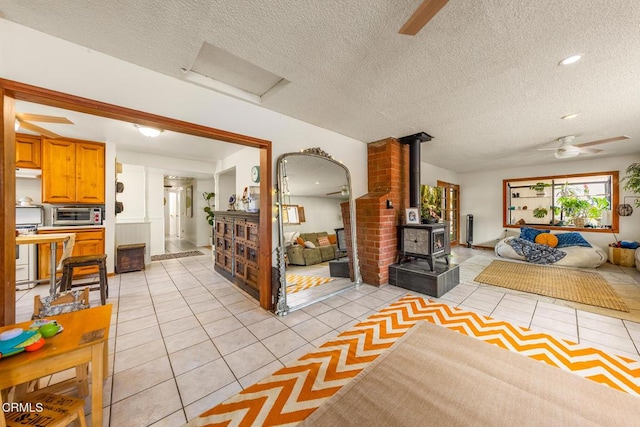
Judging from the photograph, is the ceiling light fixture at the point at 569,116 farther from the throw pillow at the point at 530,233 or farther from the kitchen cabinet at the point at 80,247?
the kitchen cabinet at the point at 80,247

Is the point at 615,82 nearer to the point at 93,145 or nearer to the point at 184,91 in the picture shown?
the point at 184,91

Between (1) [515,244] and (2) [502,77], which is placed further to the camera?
(1) [515,244]

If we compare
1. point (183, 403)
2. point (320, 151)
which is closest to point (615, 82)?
point (320, 151)

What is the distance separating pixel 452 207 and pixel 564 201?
253 centimetres

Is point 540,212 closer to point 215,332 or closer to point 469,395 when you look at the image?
point 469,395

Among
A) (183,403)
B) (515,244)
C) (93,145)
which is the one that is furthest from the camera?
(515,244)

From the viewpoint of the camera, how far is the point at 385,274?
3.64m

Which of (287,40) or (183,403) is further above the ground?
(287,40)

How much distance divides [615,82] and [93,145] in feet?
22.5

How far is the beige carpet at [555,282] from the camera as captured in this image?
3.01 m

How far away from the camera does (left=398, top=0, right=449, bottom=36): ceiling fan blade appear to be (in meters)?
0.96

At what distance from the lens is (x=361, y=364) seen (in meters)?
1.80

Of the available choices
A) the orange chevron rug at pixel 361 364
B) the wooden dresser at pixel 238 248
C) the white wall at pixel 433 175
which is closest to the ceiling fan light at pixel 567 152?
the white wall at pixel 433 175

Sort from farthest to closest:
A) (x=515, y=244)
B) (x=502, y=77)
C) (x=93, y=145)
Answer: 1. (x=515, y=244)
2. (x=93, y=145)
3. (x=502, y=77)
